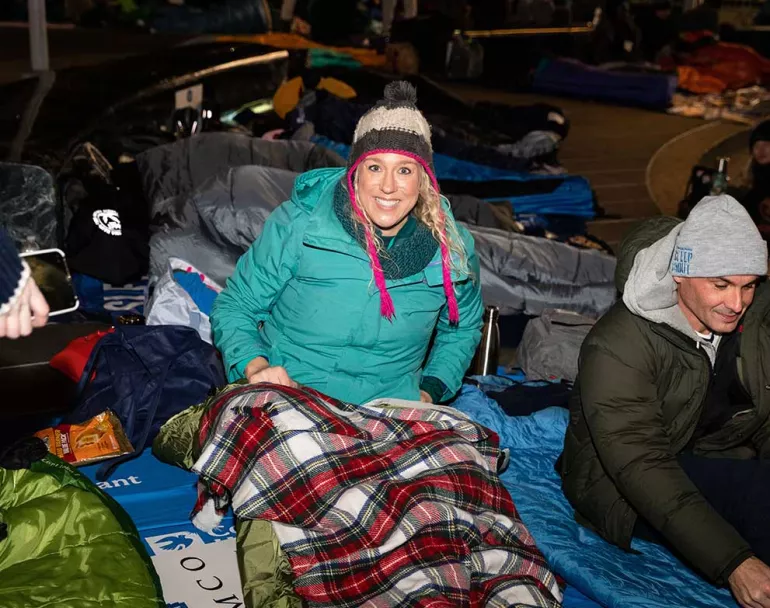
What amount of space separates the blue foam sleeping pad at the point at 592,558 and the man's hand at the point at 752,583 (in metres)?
0.21

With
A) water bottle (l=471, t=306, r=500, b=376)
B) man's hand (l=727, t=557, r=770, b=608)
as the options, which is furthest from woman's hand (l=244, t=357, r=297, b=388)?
water bottle (l=471, t=306, r=500, b=376)

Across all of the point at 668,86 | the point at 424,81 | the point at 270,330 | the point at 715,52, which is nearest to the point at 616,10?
the point at 715,52

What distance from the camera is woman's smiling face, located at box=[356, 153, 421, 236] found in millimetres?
2289

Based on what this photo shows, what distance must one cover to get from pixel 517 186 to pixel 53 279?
3.07 m

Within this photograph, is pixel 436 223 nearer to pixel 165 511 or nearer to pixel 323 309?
pixel 323 309

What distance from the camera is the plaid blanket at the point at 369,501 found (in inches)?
74.8

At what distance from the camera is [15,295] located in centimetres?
138

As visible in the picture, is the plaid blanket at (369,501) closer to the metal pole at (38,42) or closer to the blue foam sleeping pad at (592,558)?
the blue foam sleeping pad at (592,558)

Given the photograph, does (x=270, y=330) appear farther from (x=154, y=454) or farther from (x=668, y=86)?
(x=668, y=86)

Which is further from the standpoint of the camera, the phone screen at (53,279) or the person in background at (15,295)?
the phone screen at (53,279)

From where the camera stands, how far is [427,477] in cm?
207

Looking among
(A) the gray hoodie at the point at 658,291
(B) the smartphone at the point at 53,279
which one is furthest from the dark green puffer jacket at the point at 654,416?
(B) the smartphone at the point at 53,279

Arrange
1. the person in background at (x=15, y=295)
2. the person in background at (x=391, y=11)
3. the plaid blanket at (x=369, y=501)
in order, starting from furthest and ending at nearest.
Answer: the person in background at (x=391, y=11) → the plaid blanket at (x=369, y=501) → the person in background at (x=15, y=295)

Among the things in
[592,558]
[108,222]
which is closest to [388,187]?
[592,558]
